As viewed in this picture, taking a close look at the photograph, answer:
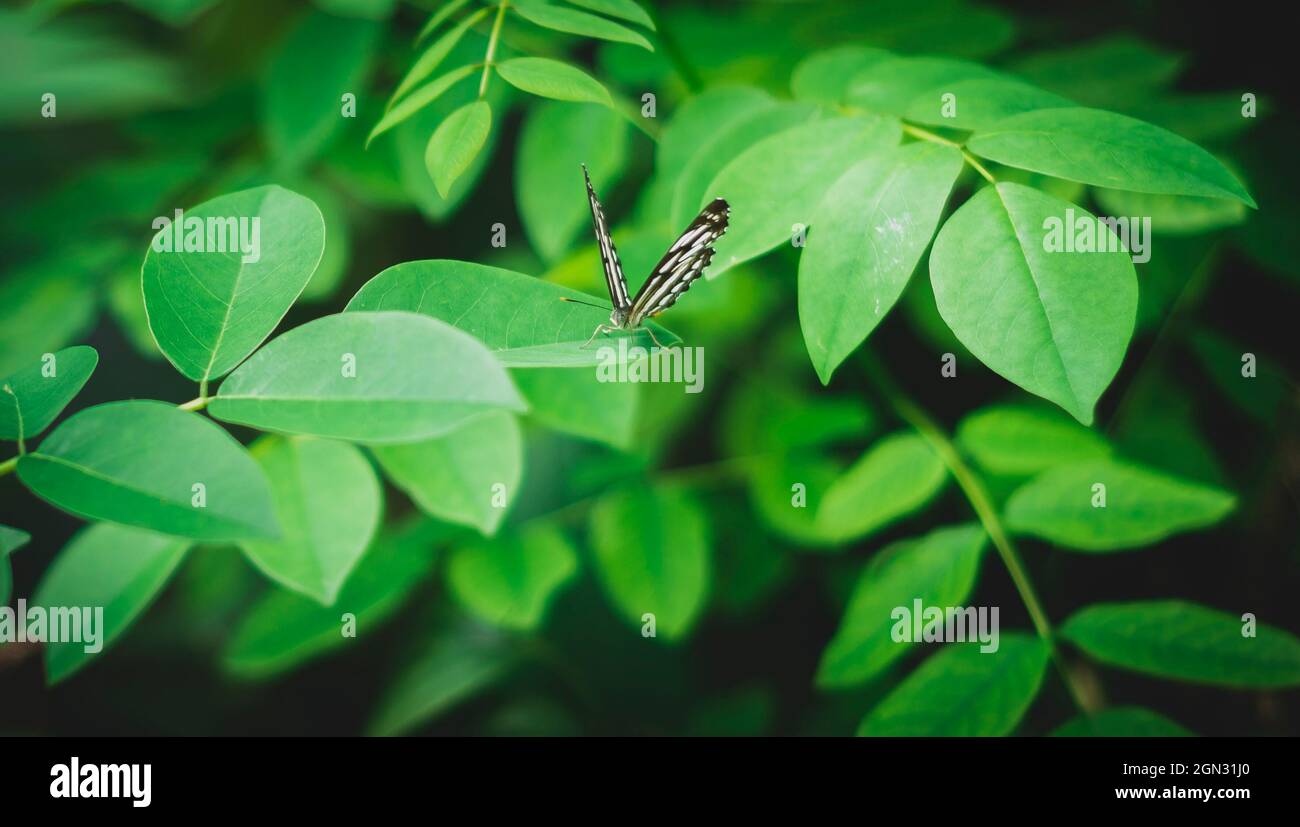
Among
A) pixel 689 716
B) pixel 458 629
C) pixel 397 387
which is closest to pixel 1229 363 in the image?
pixel 689 716

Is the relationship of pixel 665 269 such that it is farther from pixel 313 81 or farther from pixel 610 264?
pixel 313 81

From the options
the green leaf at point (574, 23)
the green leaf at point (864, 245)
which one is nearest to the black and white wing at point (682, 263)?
the green leaf at point (864, 245)

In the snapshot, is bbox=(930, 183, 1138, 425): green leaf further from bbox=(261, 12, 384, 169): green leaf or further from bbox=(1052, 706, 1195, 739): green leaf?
bbox=(261, 12, 384, 169): green leaf

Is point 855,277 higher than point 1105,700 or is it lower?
higher

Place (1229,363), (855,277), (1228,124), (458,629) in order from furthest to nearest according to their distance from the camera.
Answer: (458,629)
(1229,363)
(1228,124)
(855,277)

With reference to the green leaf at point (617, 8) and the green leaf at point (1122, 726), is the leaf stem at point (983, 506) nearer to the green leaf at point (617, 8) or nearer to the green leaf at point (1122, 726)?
the green leaf at point (1122, 726)

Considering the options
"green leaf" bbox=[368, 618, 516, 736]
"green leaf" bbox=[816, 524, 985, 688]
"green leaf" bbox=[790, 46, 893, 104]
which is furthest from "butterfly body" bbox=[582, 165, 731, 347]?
"green leaf" bbox=[368, 618, 516, 736]

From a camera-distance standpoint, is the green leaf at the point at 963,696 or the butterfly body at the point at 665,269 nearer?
the butterfly body at the point at 665,269

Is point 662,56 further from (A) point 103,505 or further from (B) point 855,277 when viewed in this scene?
(A) point 103,505
